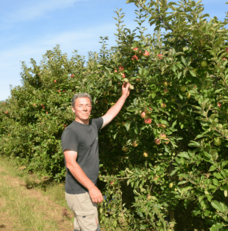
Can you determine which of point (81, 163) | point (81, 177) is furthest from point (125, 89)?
point (81, 177)

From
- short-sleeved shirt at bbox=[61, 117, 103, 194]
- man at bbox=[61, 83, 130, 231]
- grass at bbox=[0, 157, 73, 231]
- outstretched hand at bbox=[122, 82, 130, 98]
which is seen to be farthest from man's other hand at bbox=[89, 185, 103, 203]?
grass at bbox=[0, 157, 73, 231]

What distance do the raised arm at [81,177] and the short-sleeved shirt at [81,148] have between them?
0.23ft

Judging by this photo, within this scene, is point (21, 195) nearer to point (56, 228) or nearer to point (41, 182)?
point (41, 182)

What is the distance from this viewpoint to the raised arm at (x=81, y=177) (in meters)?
2.01

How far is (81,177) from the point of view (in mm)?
2076

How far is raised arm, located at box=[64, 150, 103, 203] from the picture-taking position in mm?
2012

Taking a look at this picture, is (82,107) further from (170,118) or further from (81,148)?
(170,118)

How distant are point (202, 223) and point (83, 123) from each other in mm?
2285

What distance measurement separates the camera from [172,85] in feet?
7.28

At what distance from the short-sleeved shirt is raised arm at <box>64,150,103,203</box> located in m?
0.07

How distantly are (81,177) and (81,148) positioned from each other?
36 centimetres

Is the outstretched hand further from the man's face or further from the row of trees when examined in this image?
the man's face

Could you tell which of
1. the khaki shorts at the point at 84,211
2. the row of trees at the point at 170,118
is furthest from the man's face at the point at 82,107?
the khaki shorts at the point at 84,211

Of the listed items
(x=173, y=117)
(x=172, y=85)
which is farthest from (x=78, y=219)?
(x=172, y=85)
